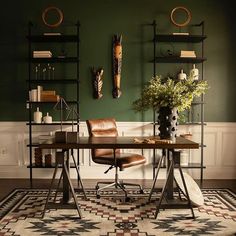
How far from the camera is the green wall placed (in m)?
5.06

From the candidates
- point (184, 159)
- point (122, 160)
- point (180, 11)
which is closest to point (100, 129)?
point (122, 160)

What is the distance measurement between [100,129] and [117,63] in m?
1.20

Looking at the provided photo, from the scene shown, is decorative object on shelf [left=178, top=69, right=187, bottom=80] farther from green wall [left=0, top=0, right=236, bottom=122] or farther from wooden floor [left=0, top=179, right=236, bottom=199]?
wooden floor [left=0, top=179, right=236, bottom=199]

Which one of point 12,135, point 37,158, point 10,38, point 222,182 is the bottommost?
point 222,182

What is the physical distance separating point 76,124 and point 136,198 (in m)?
1.63

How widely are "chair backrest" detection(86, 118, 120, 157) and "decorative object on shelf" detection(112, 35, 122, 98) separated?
706 millimetres

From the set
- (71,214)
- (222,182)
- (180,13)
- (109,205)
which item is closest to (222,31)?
(180,13)

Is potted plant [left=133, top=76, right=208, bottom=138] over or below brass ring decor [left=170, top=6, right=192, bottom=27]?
below

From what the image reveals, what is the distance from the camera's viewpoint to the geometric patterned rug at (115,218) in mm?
2938

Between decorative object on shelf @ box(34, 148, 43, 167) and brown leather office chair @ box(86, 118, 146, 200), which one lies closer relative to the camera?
brown leather office chair @ box(86, 118, 146, 200)

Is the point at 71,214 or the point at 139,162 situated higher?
the point at 139,162

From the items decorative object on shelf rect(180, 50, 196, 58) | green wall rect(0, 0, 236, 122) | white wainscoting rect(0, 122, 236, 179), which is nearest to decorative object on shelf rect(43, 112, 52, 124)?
white wainscoting rect(0, 122, 236, 179)

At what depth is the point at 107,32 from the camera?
5086mm

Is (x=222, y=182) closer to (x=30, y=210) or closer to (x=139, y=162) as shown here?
(x=139, y=162)
